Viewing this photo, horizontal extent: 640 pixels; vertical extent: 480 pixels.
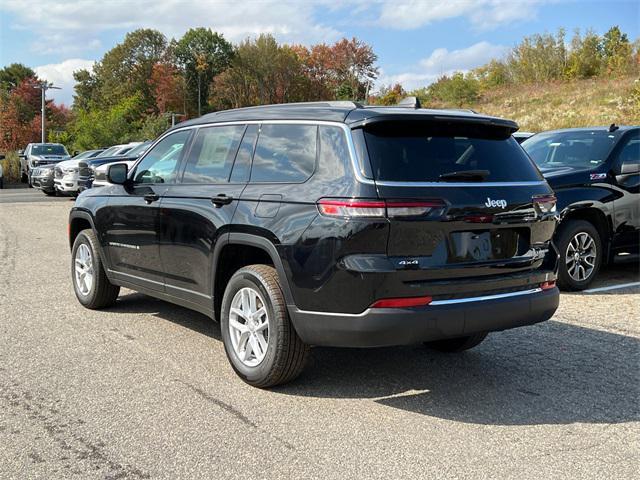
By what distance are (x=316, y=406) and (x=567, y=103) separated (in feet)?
113

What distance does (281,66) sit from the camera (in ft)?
260

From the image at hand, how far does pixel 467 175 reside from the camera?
3.97 metres

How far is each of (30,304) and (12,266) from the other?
2.61 metres

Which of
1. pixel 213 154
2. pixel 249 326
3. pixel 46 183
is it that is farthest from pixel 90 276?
pixel 46 183

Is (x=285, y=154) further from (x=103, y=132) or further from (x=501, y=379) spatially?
(x=103, y=132)

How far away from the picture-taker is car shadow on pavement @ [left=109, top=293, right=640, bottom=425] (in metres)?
4.01

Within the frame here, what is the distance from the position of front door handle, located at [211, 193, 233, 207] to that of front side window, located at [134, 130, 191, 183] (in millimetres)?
774

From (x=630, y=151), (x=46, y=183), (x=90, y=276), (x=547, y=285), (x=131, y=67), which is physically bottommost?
(x=90, y=276)

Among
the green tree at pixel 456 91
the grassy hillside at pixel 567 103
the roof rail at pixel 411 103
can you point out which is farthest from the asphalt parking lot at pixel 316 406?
the green tree at pixel 456 91

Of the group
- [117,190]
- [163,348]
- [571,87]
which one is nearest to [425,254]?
[163,348]

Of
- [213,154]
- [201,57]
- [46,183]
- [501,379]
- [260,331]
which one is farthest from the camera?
[201,57]

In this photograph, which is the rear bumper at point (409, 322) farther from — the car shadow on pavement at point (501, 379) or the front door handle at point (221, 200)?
the front door handle at point (221, 200)

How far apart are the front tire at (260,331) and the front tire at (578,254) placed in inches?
166

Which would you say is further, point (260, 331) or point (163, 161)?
point (163, 161)
